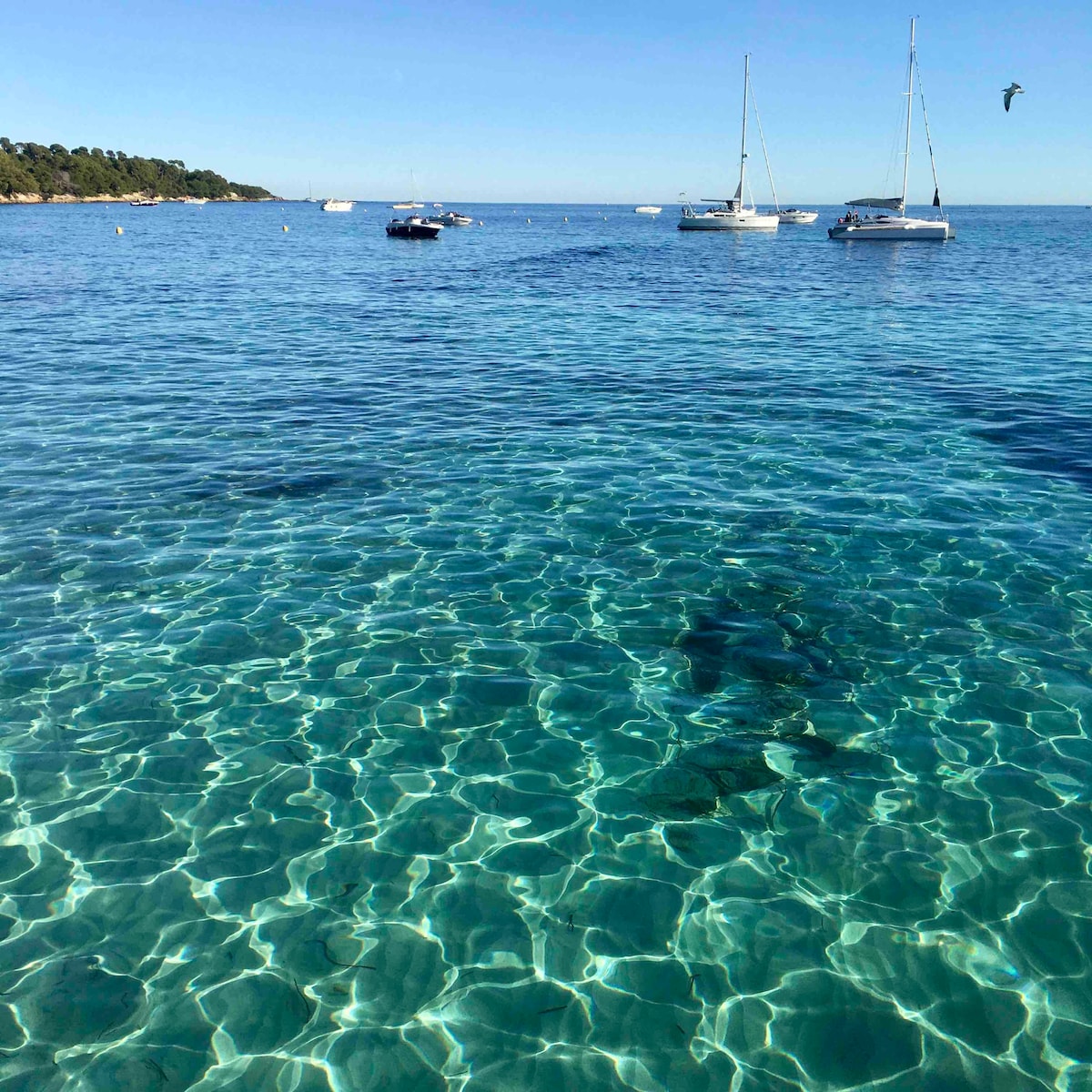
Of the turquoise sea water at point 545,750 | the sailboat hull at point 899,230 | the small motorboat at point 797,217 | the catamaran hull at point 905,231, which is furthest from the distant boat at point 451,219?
the turquoise sea water at point 545,750

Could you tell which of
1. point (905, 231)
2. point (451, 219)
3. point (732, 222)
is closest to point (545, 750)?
point (905, 231)

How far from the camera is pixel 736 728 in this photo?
8844 millimetres

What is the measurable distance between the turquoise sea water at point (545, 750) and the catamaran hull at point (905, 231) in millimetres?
77030

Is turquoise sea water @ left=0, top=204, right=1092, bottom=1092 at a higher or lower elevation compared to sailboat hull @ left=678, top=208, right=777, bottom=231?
lower

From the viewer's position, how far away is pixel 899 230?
88.3m

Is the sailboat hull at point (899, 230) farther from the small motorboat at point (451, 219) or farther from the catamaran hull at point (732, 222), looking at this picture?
the small motorboat at point (451, 219)

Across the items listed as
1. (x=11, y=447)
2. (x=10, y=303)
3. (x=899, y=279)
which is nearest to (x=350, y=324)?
(x=10, y=303)

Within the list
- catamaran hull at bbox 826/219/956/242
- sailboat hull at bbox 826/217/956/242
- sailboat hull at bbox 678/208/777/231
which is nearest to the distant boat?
sailboat hull at bbox 678/208/777/231

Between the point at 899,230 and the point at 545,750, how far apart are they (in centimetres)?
9393

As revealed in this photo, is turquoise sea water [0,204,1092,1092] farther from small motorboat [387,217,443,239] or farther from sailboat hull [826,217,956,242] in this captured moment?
small motorboat [387,217,443,239]

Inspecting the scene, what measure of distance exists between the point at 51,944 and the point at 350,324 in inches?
1241

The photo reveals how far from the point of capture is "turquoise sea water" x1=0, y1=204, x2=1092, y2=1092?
582cm

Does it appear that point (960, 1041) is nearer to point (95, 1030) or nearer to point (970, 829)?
point (970, 829)

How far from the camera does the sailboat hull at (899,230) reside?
8769 cm
